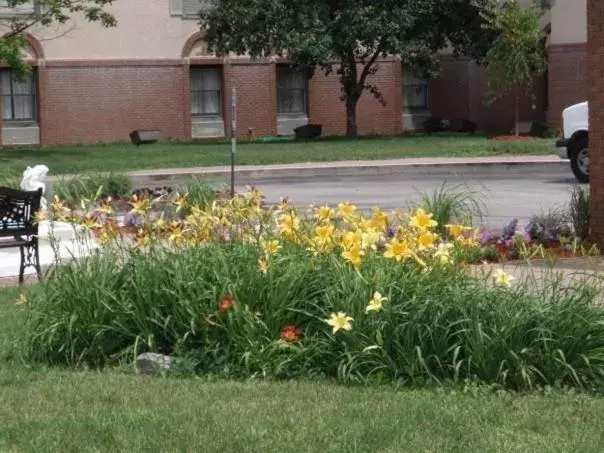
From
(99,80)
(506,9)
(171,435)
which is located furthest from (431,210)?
(99,80)

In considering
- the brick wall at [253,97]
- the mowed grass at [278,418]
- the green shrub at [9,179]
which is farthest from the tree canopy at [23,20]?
the mowed grass at [278,418]

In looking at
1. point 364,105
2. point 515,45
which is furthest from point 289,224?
point 364,105

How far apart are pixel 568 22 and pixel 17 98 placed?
692 inches

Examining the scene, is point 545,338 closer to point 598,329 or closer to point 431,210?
point 598,329

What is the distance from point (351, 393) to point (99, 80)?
3695 centimetres

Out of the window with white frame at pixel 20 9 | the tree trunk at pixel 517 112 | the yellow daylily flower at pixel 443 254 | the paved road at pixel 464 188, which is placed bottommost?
the paved road at pixel 464 188

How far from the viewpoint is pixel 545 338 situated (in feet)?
21.7

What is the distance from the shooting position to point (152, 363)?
285 inches

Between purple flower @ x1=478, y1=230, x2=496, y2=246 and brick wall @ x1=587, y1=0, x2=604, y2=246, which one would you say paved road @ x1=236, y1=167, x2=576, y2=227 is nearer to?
purple flower @ x1=478, y1=230, x2=496, y2=246

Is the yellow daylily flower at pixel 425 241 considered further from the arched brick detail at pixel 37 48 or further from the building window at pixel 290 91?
the building window at pixel 290 91

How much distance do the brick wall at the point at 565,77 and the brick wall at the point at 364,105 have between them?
A: 770 cm

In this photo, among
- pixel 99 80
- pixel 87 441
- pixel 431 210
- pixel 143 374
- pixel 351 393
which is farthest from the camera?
pixel 99 80

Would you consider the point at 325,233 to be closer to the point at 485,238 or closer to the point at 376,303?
the point at 376,303

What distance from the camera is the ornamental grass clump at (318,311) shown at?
22.0ft
